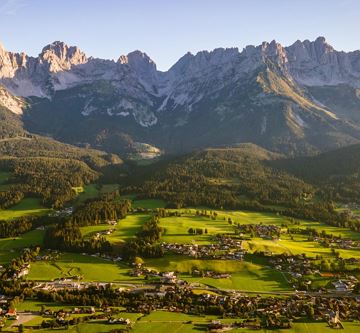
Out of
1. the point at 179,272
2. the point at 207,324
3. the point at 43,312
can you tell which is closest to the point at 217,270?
the point at 179,272

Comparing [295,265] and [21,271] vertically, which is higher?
[21,271]

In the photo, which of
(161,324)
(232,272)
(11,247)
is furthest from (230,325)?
(11,247)

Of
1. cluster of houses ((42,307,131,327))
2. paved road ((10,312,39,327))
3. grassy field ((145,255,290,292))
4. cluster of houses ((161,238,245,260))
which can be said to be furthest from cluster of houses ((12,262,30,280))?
cluster of houses ((161,238,245,260))

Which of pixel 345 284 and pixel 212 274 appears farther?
pixel 212 274

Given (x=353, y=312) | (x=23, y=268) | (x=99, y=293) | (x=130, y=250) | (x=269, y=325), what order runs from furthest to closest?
(x=130, y=250) → (x=23, y=268) → (x=99, y=293) → (x=353, y=312) → (x=269, y=325)

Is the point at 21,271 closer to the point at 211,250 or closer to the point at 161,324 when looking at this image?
the point at 161,324

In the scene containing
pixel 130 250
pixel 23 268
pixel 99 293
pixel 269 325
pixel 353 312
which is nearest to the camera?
pixel 269 325

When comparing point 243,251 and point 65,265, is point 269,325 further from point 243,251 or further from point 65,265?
point 65,265

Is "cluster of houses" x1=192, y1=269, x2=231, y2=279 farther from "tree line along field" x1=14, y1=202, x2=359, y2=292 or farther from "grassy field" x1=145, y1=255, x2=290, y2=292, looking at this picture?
"tree line along field" x1=14, y1=202, x2=359, y2=292
